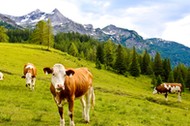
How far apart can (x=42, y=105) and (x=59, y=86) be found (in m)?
8.94

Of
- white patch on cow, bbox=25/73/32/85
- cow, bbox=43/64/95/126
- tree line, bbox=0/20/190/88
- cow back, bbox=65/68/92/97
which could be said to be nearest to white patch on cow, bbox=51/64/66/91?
cow, bbox=43/64/95/126

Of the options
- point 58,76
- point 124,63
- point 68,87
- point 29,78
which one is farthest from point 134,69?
point 58,76

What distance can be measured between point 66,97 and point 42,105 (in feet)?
25.7

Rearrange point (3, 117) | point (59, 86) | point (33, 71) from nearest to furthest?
1. point (59, 86)
2. point (3, 117)
3. point (33, 71)

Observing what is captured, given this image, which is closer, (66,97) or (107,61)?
(66,97)

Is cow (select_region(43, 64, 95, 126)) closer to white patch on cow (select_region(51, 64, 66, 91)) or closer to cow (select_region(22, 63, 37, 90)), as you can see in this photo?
white patch on cow (select_region(51, 64, 66, 91))

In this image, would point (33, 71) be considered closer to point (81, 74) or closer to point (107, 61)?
point (81, 74)

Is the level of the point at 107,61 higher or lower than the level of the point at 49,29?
lower

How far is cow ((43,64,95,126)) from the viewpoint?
489 inches

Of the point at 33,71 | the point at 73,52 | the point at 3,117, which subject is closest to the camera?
the point at 3,117

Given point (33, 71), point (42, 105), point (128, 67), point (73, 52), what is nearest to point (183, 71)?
point (128, 67)

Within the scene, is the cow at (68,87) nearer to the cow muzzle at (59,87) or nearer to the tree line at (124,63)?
the cow muzzle at (59,87)

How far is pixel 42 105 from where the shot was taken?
20547 mm

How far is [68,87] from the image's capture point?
43.4 ft
